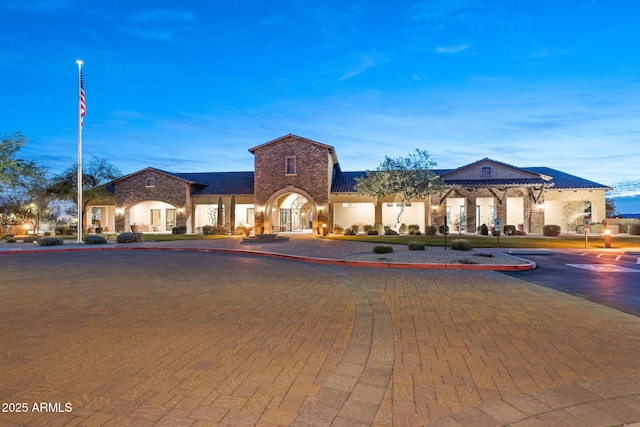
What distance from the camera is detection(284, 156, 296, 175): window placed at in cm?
3128

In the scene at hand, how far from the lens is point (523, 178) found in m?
31.2

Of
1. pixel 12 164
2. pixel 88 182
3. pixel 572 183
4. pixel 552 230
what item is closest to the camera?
pixel 12 164

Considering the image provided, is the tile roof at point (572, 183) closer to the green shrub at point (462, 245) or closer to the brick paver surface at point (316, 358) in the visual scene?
the green shrub at point (462, 245)

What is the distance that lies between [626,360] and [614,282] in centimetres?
633

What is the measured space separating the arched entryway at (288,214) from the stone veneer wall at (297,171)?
3.70 ft

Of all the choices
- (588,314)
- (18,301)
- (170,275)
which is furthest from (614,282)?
(18,301)

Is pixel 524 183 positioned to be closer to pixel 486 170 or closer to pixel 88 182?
pixel 486 170

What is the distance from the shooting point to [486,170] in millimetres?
31672

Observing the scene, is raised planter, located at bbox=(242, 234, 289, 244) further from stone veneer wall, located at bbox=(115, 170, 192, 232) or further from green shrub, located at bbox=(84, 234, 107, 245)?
stone veneer wall, located at bbox=(115, 170, 192, 232)

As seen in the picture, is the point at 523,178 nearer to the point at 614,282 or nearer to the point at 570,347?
the point at 614,282

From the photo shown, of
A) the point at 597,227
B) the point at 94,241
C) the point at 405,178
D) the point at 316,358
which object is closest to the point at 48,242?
the point at 94,241

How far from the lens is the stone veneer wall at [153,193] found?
33844mm

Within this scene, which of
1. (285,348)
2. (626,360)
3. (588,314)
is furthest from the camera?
(588,314)

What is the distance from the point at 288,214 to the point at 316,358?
33683 millimetres
